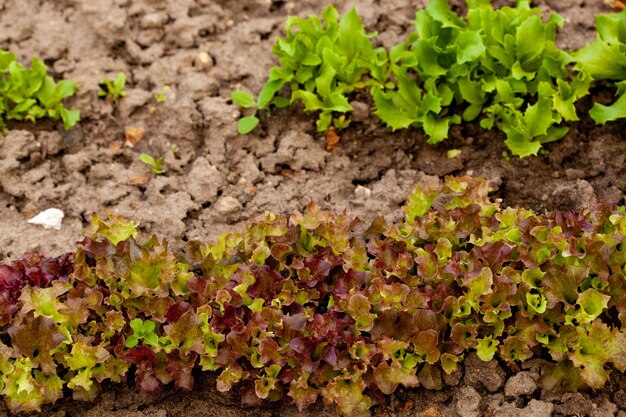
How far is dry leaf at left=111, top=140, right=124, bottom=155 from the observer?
409cm

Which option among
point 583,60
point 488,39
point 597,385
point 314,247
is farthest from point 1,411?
point 583,60

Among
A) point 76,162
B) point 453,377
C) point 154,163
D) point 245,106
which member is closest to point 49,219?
point 76,162

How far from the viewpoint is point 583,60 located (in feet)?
12.4

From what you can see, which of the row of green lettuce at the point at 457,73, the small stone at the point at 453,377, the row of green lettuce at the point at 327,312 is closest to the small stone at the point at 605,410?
the row of green lettuce at the point at 327,312

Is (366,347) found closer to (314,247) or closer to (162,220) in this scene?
(314,247)

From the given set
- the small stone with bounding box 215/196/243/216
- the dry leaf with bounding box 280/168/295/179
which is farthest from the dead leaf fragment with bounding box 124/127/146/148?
the dry leaf with bounding box 280/168/295/179

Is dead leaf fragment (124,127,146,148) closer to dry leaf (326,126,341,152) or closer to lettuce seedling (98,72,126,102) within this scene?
lettuce seedling (98,72,126,102)

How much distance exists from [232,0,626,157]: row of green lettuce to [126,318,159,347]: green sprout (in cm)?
122

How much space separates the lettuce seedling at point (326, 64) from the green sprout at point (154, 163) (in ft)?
1.40

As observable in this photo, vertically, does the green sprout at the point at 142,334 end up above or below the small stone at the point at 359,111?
below

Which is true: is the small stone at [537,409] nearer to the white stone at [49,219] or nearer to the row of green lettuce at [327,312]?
the row of green lettuce at [327,312]

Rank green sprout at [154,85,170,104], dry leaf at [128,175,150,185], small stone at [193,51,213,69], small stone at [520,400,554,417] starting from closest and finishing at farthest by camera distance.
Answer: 1. small stone at [520,400,554,417]
2. dry leaf at [128,175,150,185]
3. green sprout at [154,85,170,104]
4. small stone at [193,51,213,69]

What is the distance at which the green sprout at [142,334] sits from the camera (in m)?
3.11

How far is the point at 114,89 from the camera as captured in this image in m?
4.27
